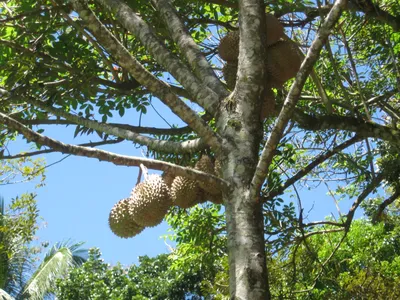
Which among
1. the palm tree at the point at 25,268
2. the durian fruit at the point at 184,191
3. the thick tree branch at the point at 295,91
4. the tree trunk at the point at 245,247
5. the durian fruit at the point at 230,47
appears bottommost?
the tree trunk at the point at 245,247

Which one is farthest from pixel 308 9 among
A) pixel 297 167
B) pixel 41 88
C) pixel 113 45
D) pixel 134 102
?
pixel 297 167

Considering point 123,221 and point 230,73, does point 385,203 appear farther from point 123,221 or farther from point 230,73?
point 123,221

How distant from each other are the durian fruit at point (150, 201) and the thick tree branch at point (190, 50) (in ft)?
1.76

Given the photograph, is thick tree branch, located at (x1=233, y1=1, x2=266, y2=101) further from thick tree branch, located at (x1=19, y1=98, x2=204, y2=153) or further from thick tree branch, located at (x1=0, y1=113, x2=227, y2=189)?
thick tree branch, located at (x1=0, y1=113, x2=227, y2=189)

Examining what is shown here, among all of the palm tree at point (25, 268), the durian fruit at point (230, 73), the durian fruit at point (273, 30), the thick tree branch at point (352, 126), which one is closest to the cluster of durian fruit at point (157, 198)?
the durian fruit at point (230, 73)

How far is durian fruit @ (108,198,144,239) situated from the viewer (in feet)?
9.74

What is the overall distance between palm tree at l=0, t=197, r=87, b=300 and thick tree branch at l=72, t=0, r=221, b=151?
9.08 metres

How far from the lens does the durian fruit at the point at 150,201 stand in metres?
2.82

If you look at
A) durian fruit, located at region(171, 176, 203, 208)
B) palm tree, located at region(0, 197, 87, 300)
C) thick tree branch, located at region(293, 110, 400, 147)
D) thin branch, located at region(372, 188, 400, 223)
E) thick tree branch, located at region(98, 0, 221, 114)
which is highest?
palm tree, located at region(0, 197, 87, 300)

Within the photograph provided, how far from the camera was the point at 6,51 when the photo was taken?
14.6 feet

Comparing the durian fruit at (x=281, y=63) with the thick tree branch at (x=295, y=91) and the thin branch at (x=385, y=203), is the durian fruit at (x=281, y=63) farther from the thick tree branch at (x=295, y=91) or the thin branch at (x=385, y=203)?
the thin branch at (x=385, y=203)

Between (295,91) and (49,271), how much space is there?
13.9 meters

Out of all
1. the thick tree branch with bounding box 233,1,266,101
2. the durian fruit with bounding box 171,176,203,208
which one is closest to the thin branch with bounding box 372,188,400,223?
the durian fruit with bounding box 171,176,203,208

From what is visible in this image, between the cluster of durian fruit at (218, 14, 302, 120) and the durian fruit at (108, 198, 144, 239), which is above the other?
the cluster of durian fruit at (218, 14, 302, 120)
